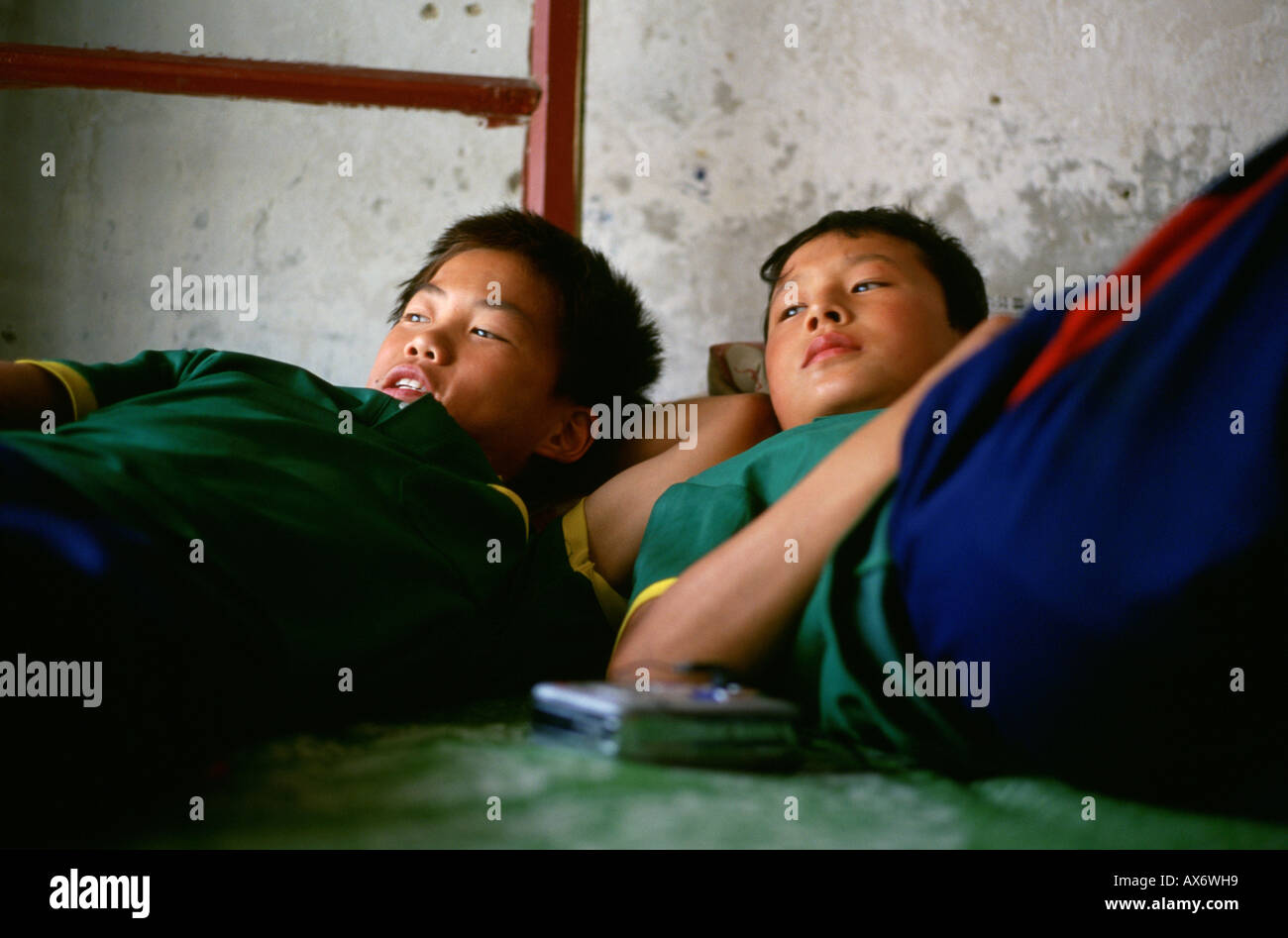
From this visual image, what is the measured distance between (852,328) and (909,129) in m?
0.60

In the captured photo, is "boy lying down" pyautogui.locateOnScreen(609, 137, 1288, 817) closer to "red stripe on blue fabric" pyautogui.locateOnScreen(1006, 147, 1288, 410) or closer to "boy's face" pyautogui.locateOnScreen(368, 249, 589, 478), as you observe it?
"red stripe on blue fabric" pyautogui.locateOnScreen(1006, 147, 1288, 410)

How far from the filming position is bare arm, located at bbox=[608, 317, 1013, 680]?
0.62 meters

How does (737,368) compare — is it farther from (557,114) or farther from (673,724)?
(673,724)

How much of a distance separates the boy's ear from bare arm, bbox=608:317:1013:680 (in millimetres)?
502

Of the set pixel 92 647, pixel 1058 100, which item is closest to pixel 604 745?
pixel 92 647

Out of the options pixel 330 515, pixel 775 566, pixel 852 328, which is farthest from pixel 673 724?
pixel 852 328

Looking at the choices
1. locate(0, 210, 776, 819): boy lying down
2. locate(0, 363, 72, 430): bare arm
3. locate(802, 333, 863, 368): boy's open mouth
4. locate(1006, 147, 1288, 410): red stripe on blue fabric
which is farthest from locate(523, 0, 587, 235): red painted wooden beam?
locate(1006, 147, 1288, 410): red stripe on blue fabric

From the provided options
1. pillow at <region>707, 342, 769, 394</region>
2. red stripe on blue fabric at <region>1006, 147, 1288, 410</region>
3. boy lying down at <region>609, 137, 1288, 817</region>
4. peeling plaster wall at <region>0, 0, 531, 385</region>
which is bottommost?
boy lying down at <region>609, 137, 1288, 817</region>

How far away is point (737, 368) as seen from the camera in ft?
4.04

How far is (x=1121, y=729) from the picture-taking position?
49 cm

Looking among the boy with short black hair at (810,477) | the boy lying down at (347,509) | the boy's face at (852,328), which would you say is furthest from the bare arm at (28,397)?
the boy's face at (852,328)
